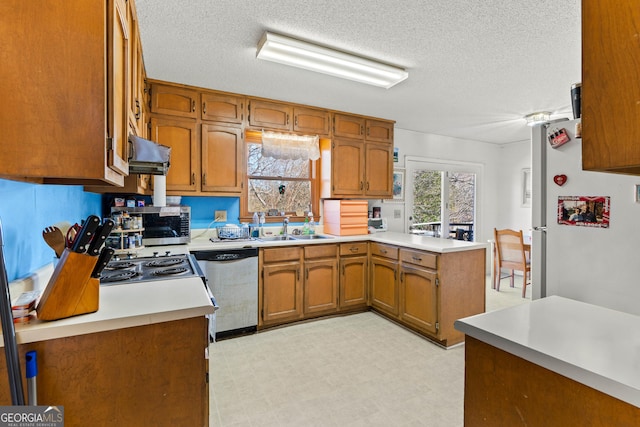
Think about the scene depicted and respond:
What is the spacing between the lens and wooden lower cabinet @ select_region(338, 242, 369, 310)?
11.1 feet

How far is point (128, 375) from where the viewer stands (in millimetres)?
1120

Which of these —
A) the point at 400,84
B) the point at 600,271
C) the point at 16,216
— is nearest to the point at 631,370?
the point at 600,271

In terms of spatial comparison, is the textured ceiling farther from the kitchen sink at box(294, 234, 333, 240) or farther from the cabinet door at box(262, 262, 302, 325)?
the cabinet door at box(262, 262, 302, 325)

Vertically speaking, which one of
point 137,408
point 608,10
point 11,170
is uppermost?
point 608,10

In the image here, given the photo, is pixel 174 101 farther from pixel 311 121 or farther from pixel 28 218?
pixel 28 218

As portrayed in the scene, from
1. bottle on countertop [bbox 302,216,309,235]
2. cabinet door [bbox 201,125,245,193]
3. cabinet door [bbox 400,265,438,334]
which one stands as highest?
cabinet door [bbox 201,125,245,193]

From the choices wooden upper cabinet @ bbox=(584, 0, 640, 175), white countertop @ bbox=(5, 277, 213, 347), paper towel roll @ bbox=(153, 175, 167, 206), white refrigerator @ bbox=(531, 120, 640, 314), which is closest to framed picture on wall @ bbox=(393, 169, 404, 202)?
white refrigerator @ bbox=(531, 120, 640, 314)

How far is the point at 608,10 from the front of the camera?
2.10 feet

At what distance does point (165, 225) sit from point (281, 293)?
1.25m

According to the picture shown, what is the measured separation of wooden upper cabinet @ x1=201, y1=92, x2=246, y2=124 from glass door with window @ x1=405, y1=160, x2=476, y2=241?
2579 mm

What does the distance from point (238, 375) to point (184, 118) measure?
7.49 feet

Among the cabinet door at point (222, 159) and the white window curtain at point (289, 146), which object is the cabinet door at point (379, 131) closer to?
the white window curtain at point (289, 146)

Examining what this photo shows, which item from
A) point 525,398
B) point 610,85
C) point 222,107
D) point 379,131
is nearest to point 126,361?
point 525,398

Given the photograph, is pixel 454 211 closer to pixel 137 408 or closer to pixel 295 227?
pixel 295 227
